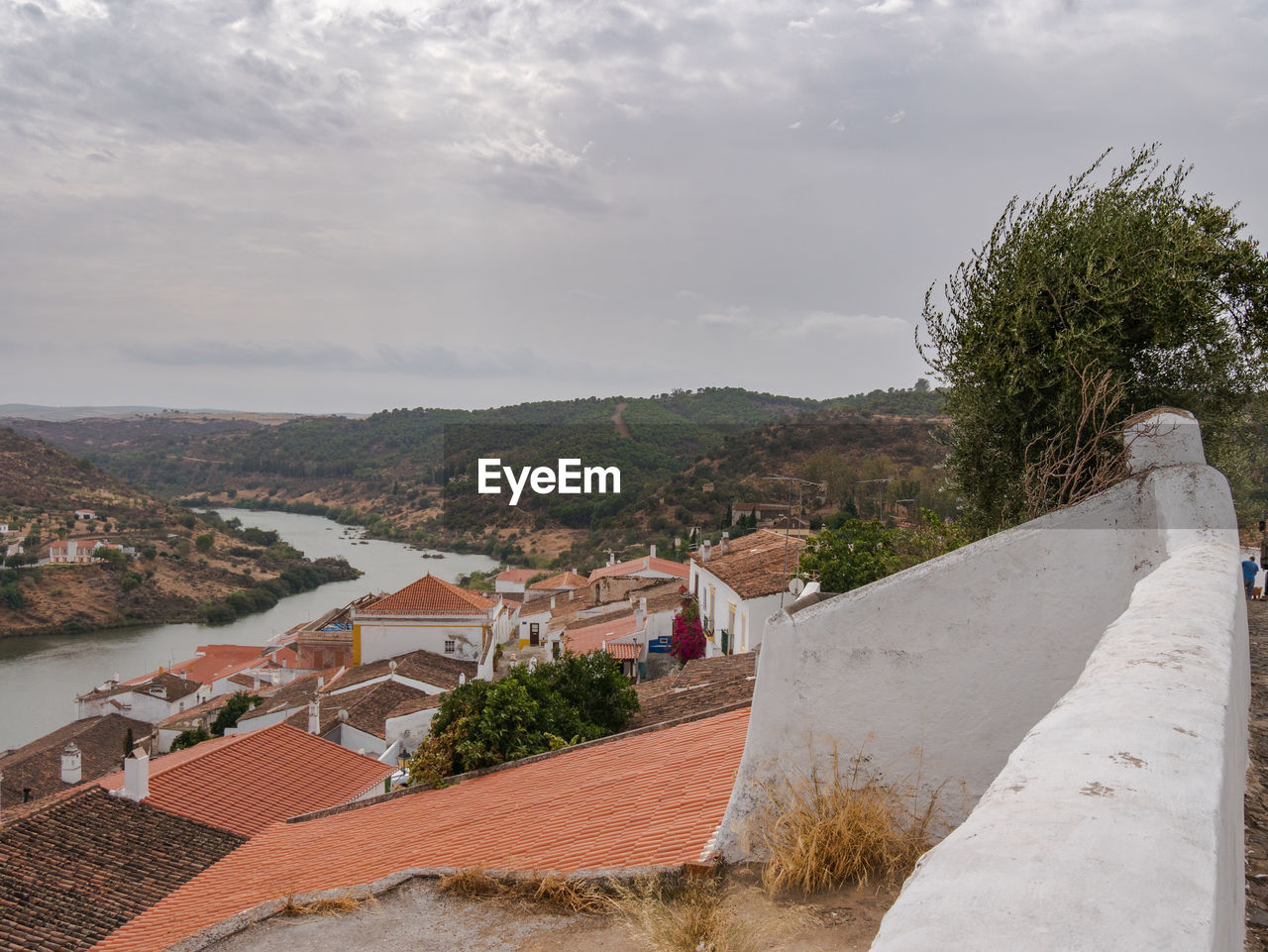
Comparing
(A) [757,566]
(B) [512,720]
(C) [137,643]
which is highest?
(A) [757,566]

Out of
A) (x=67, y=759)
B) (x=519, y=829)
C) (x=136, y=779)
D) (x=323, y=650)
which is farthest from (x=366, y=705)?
(x=519, y=829)

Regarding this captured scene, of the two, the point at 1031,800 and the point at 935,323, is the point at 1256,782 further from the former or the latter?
the point at 935,323

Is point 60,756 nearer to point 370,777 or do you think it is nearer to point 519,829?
point 370,777

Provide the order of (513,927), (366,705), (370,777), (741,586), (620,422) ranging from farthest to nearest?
1. (620,422)
2. (366,705)
3. (741,586)
4. (370,777)
5. (513,927)

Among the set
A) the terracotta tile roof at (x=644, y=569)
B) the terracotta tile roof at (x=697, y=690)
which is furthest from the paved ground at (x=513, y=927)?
the terracotta tile roof at (x=644, y=569)

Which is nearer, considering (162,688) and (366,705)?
(366,705)
